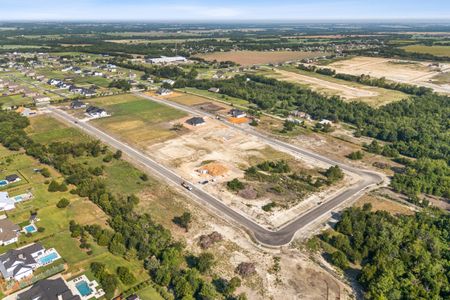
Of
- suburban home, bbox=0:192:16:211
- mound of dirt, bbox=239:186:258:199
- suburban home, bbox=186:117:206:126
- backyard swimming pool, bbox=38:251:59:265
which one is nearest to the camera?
backyard swimming pool, bbox=38:251:59:265

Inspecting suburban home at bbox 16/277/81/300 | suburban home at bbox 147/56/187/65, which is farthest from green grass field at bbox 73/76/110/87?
suburban home at bbox 16/277/81/300

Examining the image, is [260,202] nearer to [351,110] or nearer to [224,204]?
[224,204]

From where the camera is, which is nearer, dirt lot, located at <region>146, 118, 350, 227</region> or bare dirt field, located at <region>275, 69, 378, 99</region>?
dirt lot, located at <region>146, 118, 350, 227</region>

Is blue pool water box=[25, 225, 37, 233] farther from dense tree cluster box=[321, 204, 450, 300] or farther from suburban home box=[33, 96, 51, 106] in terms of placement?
suburban home box=[33, 96, 51, 106]

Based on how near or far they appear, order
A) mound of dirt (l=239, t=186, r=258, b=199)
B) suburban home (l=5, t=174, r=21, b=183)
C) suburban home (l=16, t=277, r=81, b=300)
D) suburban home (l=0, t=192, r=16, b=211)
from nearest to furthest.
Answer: suburban home (l=16, t=277, r=81, b=300) → suburban home (l=0, t=192, r=16, b=211) → mound of dirt (l=239, t=186, r=258, b=199) → suburban home (l=5, t=174, r=21, b=183)

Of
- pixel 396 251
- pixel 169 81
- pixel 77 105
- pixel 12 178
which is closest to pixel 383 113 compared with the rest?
pixel 396 251

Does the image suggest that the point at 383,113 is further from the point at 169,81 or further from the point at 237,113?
the point at 169,81

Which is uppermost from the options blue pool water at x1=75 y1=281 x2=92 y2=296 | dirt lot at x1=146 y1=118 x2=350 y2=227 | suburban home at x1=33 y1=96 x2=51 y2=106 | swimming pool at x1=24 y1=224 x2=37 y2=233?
blue pool water at x1=75 y1=281 x2=92 y2=296
